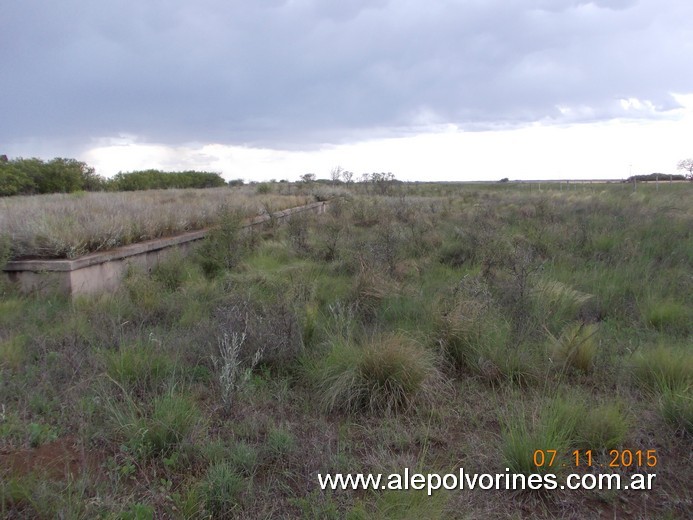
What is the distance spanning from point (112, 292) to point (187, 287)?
0.96 meters

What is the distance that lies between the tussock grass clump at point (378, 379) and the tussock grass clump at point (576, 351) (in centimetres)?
114

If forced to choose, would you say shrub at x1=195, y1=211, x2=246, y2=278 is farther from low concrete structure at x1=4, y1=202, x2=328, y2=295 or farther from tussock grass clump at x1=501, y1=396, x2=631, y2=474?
tussock grass clump at x1=501, y1=396, x2=631, y2=474

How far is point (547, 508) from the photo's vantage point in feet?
8.52

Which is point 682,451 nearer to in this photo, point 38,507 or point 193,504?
point 193,504

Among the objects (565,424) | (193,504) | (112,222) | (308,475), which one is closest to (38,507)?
(193,504)

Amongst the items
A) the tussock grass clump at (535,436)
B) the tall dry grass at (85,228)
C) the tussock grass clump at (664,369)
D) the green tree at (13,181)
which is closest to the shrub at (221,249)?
the tall dry grass at (85,228)

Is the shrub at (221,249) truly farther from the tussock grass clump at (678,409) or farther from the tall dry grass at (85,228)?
the tussock grass clump at (678,409)

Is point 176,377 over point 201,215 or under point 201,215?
under

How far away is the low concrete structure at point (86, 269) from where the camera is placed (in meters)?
6.17

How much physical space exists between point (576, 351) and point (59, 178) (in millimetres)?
33515

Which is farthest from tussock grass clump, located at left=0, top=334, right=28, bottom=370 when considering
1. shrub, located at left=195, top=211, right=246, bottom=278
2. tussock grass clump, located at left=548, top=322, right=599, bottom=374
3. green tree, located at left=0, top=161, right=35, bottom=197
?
green tree, located at left=0, top=161, right=35, bottom=197

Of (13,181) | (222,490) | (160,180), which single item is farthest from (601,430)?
(160,180)

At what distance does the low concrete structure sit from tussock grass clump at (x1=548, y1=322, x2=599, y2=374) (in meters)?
5.61

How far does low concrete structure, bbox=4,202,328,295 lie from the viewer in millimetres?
6168
